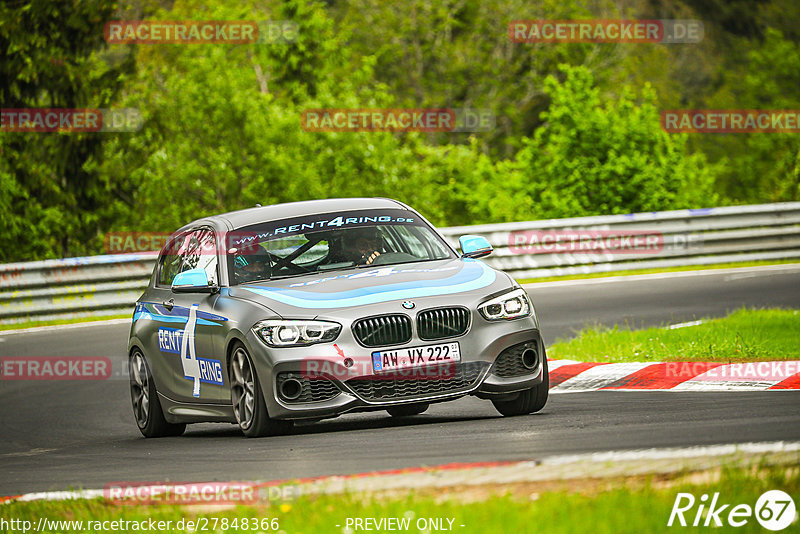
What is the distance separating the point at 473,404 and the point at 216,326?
92.2 inches

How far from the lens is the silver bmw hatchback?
A: 324 inches

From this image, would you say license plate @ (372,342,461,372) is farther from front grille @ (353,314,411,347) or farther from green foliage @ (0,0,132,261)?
green foliage @ (0,0,132,261)

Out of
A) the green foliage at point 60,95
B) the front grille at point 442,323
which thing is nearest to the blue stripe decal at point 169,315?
the front grille at point 442,323

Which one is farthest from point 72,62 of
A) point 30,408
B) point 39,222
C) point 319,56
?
point 30,408

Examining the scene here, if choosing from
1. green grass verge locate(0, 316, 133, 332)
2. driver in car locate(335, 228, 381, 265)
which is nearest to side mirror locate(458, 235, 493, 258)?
driver in car locate(335, 228, 381, 265)

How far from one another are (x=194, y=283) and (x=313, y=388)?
1421 mm

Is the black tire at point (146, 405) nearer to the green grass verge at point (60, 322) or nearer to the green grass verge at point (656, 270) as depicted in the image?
the green grass verge at point (60, 322)

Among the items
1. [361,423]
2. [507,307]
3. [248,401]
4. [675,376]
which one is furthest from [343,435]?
[675,376]

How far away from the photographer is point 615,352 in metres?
11.7

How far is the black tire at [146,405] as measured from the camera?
33.6ft

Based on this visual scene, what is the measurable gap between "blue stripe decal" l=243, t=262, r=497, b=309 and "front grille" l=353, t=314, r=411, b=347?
0.12 metres

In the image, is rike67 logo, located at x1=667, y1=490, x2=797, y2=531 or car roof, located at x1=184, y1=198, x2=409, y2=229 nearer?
rike67 logo, located at x1=667, y1=490, x2=797, y2=531

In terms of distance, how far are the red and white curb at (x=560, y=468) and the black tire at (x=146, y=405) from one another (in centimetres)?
427

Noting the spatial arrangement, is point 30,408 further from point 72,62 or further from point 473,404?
point 72,62
